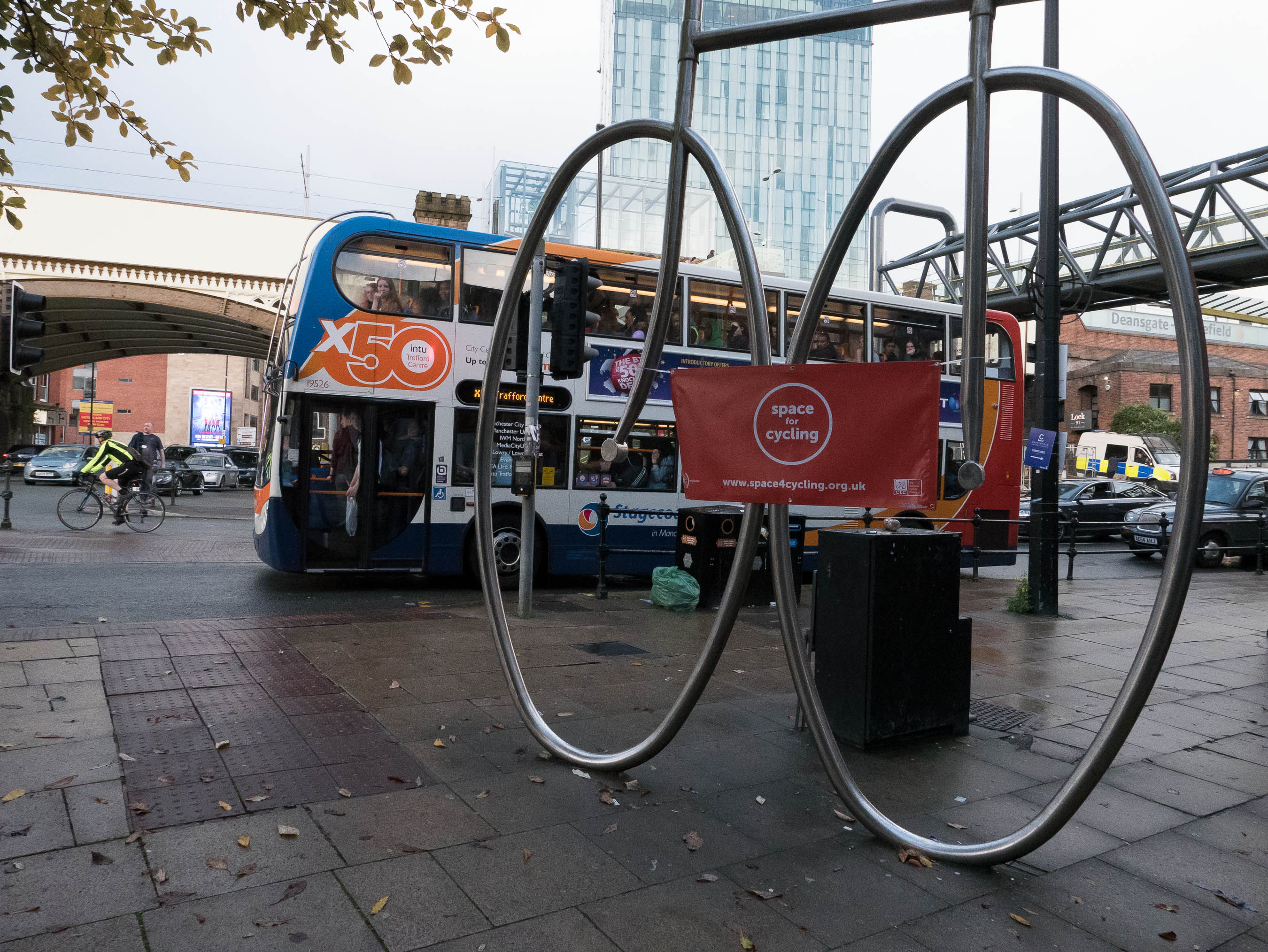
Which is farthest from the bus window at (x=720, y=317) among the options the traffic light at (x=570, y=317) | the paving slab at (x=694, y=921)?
the paving slab at (x=694, y=921)

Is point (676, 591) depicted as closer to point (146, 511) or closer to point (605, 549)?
point (605, 549)

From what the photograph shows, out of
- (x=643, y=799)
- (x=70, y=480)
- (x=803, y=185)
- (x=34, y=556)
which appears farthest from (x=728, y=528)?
(x=803, y=185)

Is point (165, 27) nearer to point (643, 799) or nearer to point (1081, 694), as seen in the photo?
point (643, 799)

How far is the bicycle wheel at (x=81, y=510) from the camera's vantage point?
16.7 metres

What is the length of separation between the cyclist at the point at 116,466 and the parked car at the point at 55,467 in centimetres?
1678

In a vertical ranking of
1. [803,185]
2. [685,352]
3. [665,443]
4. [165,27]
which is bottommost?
[665,443]

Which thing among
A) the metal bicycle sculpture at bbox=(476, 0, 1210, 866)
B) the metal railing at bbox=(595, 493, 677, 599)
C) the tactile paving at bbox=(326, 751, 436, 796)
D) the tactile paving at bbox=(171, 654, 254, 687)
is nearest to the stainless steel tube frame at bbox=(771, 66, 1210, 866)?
the metal bicycle sculpture at bbox=(476, 0, 1210, 866)

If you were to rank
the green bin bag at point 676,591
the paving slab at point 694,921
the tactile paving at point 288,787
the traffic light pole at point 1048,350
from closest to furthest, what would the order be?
the paving slab at point 694,921 < the tactile paving at point 288,787 < the green bin bag at point 676,591 < the traffic light pole at point 1048,350

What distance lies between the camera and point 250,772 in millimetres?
4414

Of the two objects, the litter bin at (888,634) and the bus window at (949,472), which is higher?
the bus window at (949,472)

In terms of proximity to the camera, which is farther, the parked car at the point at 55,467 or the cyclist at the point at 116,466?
the parked car at the point at 55,467

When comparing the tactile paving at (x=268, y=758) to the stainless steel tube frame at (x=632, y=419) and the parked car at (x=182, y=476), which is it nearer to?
the stainless steel tube frame at (x=632, y=419)

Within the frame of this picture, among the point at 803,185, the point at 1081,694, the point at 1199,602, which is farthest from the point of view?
the point at 803,185

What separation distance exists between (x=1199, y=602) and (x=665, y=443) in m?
7.26
